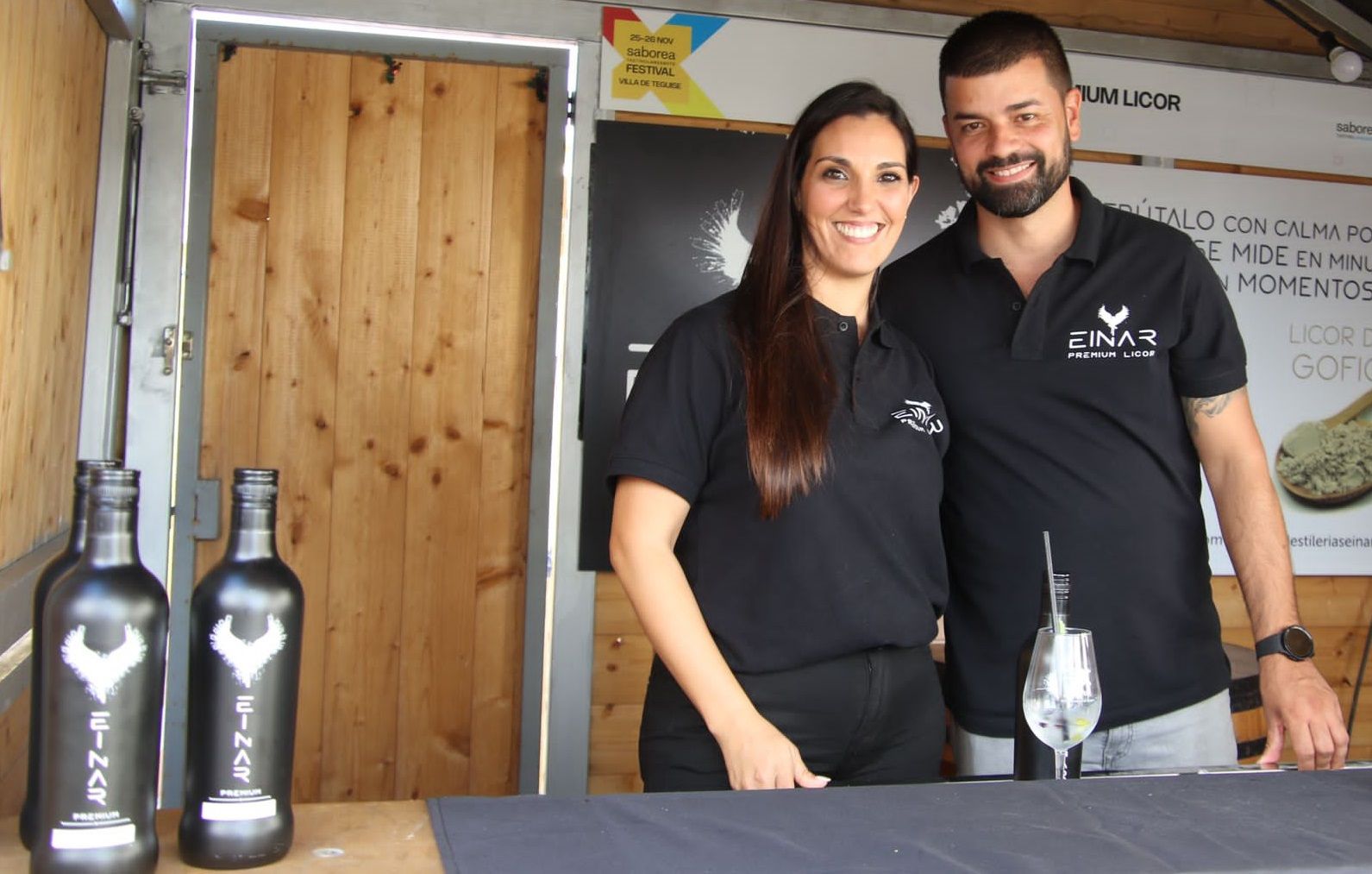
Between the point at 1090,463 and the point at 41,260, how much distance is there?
5.85ft

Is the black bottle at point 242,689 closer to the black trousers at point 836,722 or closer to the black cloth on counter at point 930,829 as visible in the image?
the black cloth on counter at point 930,829

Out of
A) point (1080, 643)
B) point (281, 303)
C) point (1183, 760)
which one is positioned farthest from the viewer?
point (281, 303)

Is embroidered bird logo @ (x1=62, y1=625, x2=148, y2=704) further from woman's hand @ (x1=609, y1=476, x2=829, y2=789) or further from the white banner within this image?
the white banner

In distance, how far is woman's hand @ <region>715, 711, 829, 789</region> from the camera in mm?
1395

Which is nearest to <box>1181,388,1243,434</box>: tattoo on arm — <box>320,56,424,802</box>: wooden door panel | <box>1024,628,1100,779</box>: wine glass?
<box>1024,628,1100,779</box>: wine glass

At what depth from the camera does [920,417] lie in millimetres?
1654

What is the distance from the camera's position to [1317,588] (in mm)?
3414

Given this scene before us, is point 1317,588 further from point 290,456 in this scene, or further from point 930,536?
point 290,456

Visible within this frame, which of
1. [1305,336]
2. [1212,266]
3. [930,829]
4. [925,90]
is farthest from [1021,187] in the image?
[1305,336]

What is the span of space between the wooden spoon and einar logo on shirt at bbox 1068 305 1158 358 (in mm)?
1756

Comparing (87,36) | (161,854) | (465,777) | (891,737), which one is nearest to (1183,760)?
(891,737)

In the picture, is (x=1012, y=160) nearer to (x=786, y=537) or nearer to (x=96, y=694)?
(x=786, y=537)

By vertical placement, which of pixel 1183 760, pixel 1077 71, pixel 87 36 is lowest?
pixel 1183 760

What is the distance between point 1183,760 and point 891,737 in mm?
528
